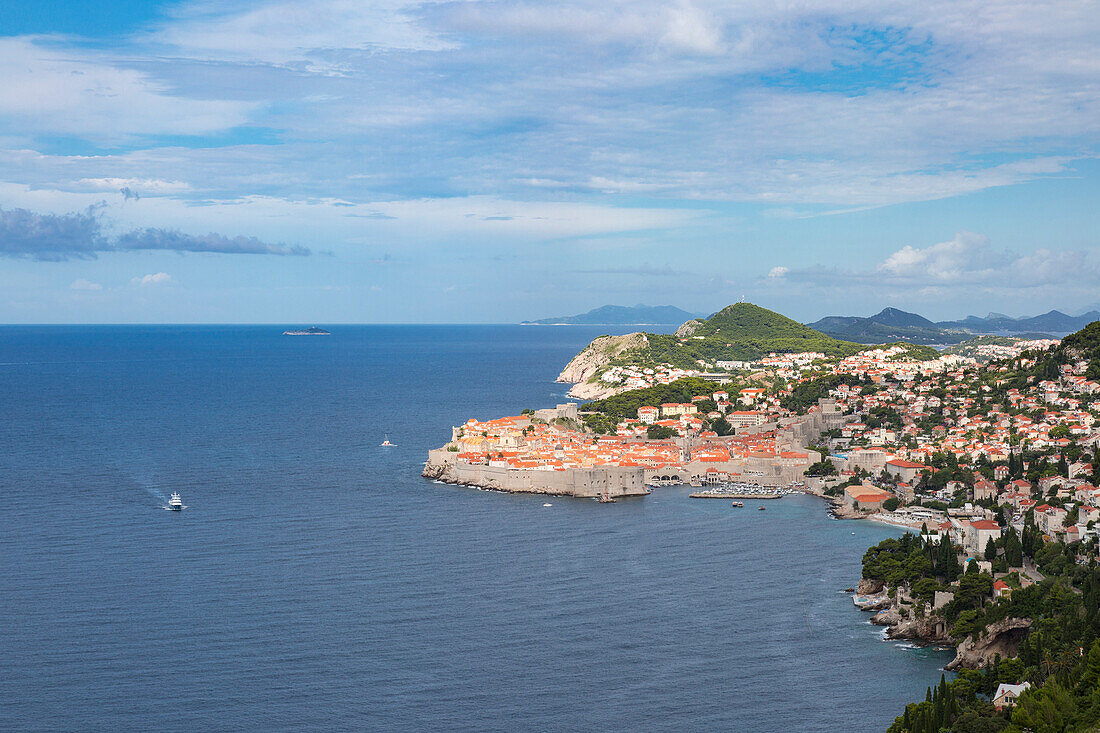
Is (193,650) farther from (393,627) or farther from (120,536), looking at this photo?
(120,536)

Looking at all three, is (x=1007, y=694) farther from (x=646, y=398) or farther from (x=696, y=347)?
(x=696, y=347)

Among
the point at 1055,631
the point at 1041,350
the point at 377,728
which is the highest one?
the point at 1041,350

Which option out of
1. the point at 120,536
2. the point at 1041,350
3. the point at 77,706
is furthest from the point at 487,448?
the point at 1041,350

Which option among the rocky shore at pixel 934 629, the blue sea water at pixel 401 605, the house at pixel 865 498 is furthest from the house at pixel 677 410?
the rocky shore at pixel 934 629

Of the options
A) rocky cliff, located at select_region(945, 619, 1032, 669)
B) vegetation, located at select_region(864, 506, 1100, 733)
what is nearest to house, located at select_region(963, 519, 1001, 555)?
vegetation, located at select_region(864, 506, 1100, 733)

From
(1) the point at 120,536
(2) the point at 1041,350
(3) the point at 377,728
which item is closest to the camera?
(3) the point at 377,728

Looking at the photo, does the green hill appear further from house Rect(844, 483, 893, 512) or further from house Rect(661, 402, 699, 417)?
house Rect(844, 483, 893, 512)
